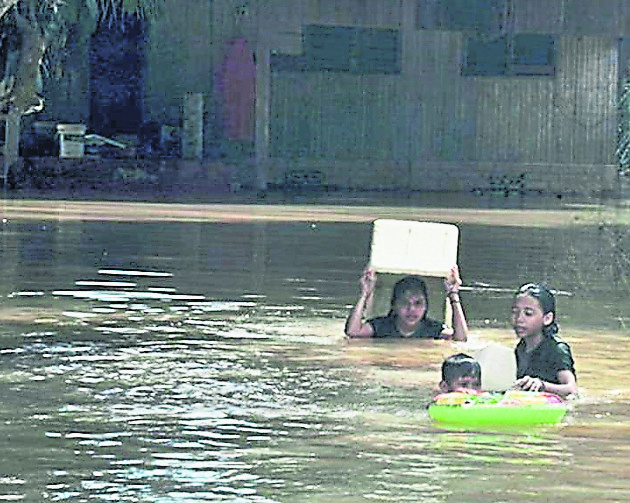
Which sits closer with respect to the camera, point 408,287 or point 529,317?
point 529,317

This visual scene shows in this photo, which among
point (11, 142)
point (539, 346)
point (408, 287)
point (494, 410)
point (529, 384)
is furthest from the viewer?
point (11, 142)

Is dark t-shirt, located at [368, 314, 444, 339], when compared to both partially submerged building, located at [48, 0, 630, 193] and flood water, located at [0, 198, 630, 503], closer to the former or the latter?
flood water, located at [0, 198, 630, 503]

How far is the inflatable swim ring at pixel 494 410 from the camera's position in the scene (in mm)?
9805

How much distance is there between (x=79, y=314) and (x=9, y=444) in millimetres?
5957

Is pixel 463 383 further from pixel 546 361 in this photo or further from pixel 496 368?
pixel 546 361

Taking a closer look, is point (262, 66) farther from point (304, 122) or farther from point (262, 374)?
point (262, 374)

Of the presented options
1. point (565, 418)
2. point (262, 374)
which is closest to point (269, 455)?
point (565, 418)

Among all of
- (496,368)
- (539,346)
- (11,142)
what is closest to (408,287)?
(539,346)

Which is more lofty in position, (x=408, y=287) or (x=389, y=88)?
(x=389, y=88)

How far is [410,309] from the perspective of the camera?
13.3 meters

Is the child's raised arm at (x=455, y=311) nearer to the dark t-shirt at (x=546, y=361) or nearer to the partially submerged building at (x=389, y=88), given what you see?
the dark t-shirt at (x=546, y=361)

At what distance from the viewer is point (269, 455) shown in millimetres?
8828

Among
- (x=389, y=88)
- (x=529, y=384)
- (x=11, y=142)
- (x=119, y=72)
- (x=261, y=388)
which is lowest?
(x=261, y=388)

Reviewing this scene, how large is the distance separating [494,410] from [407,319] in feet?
11.7
